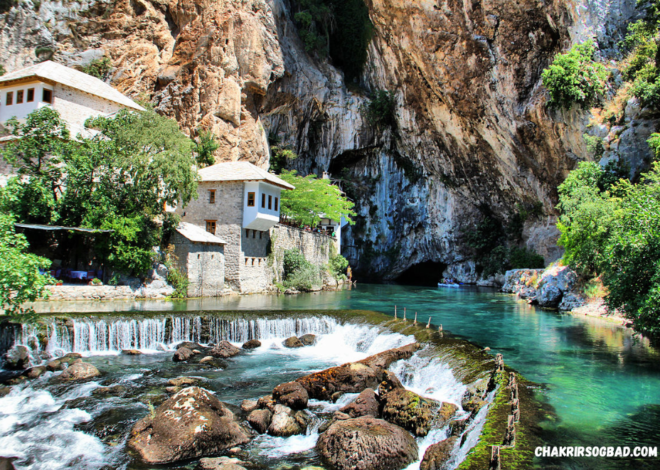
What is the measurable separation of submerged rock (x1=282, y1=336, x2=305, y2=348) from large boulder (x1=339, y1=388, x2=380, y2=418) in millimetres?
6292

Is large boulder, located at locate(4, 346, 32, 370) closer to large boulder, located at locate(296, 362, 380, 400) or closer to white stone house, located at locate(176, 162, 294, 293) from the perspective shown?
large boulder, located at locate(296, 362, 380, 400)

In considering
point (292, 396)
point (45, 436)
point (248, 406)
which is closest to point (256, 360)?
point (248, 406)

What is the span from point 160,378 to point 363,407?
17.7 ft

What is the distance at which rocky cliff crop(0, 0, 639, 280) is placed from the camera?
97.0 ft

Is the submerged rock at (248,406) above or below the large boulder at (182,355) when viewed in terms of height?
below

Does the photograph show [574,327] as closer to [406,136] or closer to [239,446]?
[239,446]

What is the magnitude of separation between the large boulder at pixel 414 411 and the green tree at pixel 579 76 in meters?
22.0

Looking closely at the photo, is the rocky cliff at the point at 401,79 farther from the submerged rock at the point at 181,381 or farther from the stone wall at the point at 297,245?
the submerged rock at the point at 181,381

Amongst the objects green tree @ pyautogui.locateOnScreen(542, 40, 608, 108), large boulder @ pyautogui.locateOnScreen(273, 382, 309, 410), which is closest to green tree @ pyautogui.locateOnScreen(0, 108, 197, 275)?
large boulder @ pyautogui.locateOnScreen(273, 382, 309, 410)

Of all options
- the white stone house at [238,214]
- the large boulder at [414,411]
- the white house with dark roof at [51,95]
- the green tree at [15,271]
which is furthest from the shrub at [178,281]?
the large boulder at [414,411]

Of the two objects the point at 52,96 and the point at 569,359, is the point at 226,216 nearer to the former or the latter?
the point at 52,96

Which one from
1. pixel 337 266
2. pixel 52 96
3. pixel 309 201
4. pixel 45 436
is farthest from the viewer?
pixel 337 266

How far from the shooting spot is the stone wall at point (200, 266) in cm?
2341

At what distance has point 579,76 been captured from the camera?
24.7m
